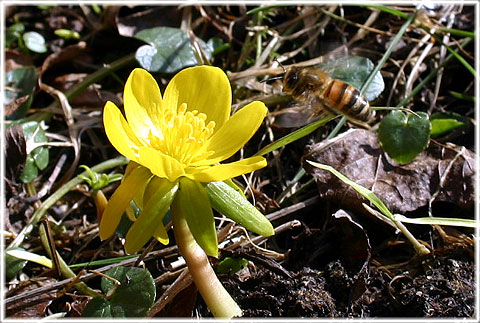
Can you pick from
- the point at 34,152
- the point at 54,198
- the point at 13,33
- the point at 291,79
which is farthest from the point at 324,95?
the point at 13,33

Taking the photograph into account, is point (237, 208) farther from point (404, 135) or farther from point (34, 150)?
point (34, 150)

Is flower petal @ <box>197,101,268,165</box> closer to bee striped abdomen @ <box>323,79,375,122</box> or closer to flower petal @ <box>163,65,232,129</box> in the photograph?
flower petal @ <box>163,65,232,129</box>

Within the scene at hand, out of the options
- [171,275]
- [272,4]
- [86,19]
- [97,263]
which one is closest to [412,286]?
[171,275]

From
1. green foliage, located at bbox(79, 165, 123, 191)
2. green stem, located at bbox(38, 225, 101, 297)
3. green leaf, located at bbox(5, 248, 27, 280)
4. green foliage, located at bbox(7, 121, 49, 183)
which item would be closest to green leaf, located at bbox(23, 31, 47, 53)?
green foliage, located at bbox(7, 121, 49, 183)

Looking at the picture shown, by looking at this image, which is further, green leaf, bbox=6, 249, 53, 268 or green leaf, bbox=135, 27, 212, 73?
green leaf, bbox=135, 27, 212, 73

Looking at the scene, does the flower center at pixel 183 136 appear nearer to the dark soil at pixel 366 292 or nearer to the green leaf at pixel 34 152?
the dark soil at pixel 366 292

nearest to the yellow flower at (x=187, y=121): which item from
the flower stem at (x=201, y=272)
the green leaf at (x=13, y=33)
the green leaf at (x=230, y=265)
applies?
the flower stem at (x=201, y=272)
